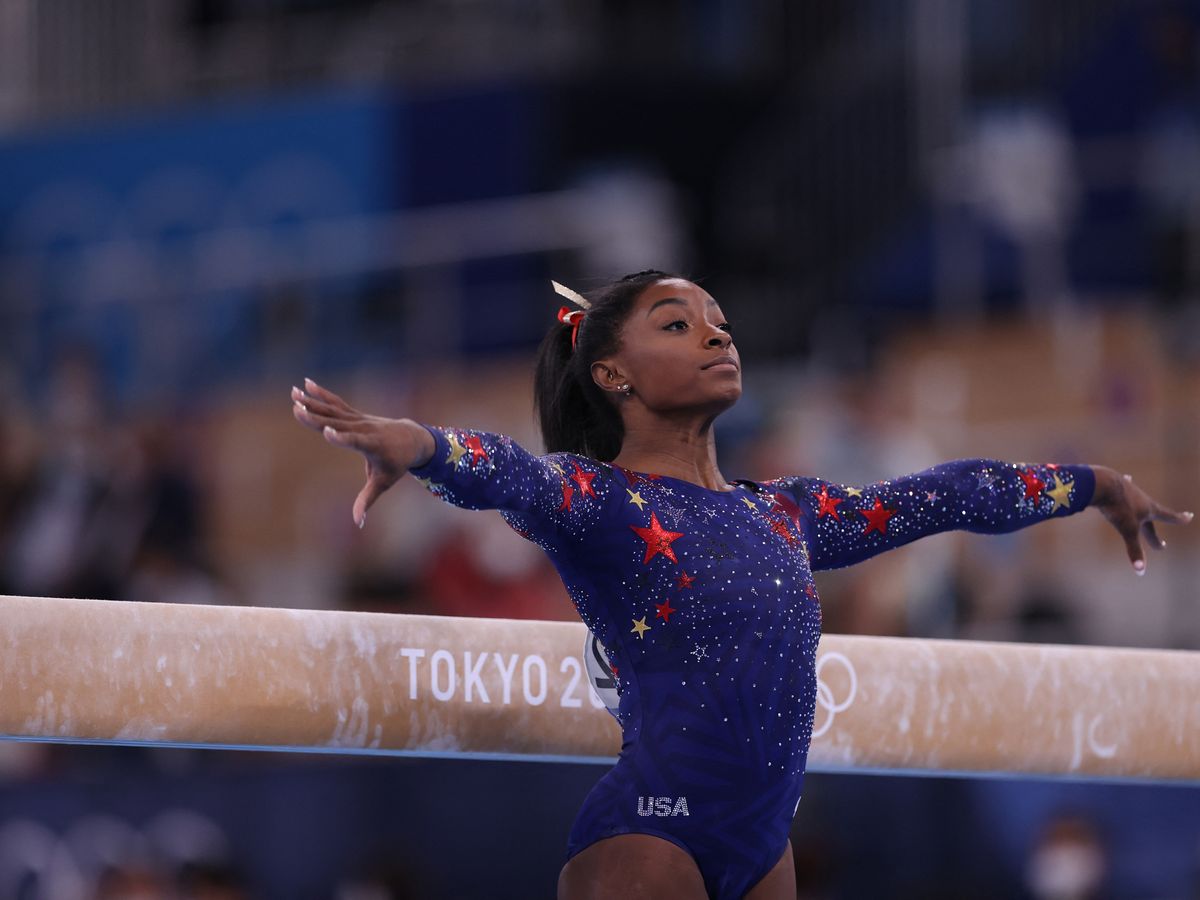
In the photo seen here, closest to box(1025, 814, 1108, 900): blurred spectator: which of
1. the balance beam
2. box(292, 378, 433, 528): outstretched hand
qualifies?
the balance beam

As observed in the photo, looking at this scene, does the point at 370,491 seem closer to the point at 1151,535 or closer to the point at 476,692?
the point at 476,692

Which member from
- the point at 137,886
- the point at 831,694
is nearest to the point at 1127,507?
the point at 831,694

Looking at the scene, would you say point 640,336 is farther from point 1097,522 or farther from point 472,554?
point 1097,522

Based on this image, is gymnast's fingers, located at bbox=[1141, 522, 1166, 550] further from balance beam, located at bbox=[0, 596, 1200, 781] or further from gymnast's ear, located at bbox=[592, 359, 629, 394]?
gymnast's ear, located at bbox=[592, 359, 629, 394]

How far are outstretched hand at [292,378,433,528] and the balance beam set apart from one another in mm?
723

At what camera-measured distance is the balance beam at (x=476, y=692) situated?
3322mm

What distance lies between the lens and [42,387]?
31.9ft

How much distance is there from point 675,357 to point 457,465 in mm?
578

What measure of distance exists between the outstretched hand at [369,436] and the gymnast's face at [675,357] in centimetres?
62

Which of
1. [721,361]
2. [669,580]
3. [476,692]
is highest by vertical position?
[721,361]

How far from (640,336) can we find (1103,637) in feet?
15.9

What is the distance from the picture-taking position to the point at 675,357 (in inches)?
131

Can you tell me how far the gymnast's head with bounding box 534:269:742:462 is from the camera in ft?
10.9

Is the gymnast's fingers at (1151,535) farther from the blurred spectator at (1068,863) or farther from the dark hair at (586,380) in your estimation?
the blurred spectator at (1068,863)
